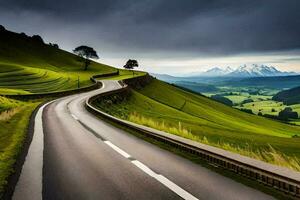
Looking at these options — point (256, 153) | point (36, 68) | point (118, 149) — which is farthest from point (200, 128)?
point (36, 68)

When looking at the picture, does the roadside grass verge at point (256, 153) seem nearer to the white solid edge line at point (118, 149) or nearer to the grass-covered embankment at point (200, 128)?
the grass-covered embankment at point (200, 128)

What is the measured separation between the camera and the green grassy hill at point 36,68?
308 ft

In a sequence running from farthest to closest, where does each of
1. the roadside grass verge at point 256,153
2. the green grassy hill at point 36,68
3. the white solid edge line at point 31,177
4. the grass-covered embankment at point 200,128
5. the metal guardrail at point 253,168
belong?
the green grassy hill at point 36,68
the grass-covered embankment at point 200,128
the roadside grass verge at point 256,153
the white solid edge line at point 31,177
the metal guardrail at point 253,168

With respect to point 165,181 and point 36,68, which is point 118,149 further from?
point 36,68

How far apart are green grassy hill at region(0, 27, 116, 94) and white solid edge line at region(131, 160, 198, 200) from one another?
193 feet

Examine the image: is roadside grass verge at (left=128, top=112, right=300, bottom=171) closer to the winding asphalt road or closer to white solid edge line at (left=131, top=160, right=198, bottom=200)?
the winding asphalt road

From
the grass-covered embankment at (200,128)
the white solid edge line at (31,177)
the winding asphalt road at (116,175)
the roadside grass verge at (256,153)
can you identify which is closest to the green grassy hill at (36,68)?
the grass-covered embankment at (200,128)

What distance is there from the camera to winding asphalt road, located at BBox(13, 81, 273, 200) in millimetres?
8219

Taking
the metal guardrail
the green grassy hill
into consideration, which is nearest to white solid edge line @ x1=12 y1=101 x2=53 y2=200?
the metal guardrail

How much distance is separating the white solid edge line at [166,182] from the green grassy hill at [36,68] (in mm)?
58700

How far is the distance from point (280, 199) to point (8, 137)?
14993 millimetres

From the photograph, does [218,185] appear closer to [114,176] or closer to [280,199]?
[280,199]

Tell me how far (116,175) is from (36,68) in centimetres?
12338

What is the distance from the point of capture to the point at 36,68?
127062mm
